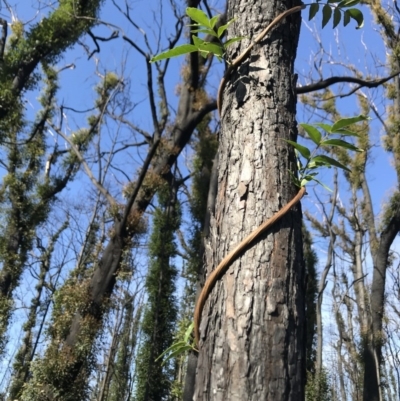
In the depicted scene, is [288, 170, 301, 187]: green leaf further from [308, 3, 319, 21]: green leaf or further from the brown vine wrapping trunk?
[308, 3, 319, 21]: green leaf

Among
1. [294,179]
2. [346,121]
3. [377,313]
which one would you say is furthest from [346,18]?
[377,313]

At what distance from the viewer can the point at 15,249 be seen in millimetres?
10734

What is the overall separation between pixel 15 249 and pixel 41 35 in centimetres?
521

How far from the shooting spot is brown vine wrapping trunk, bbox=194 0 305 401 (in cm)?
74

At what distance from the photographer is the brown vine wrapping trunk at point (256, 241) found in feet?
2.43

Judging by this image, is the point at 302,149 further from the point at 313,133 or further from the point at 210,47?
the point at 210,47

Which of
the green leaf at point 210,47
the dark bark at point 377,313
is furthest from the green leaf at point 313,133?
the dark bark at point 377,313

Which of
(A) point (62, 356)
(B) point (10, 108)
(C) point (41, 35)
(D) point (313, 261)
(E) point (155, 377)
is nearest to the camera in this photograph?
(A) point (62, 356)

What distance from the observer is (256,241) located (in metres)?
0.83

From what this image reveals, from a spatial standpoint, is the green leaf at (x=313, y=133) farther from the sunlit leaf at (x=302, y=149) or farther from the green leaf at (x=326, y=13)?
the green leaf at (x=326, y=13)

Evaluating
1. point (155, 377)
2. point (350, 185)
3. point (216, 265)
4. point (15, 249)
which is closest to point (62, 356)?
point (155, 377)

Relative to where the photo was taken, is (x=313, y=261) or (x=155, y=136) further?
(x=313, y=261)

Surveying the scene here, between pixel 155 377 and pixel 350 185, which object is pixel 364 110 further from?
pixel 155 377

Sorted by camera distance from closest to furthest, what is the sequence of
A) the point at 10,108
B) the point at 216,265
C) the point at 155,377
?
1. the point at 216,265
2. the point at 10,108
3. the point at 155,377
